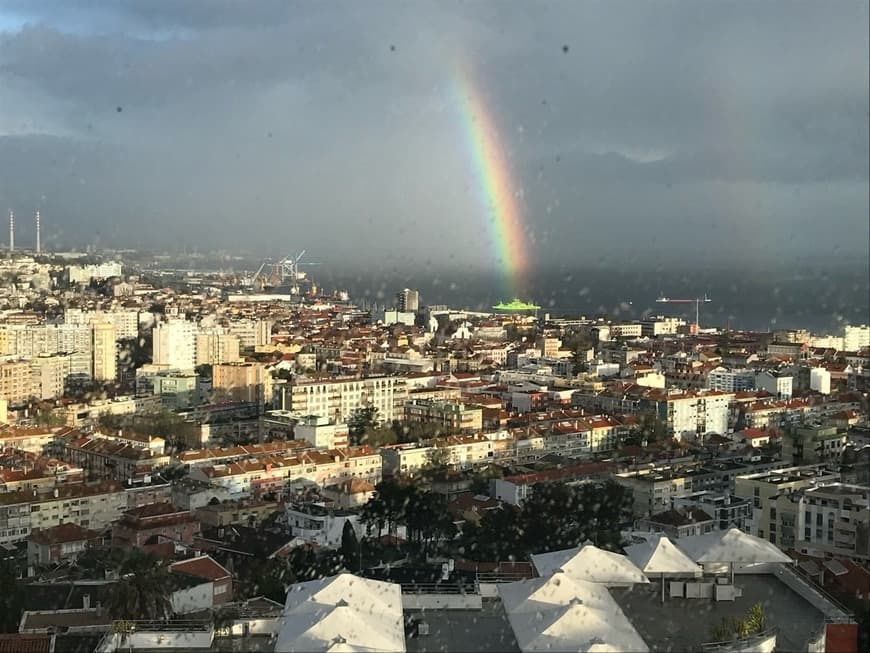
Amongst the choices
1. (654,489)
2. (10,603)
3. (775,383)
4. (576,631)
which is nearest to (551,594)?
(576,631)

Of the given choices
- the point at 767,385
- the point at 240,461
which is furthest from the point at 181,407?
the point at 767,385

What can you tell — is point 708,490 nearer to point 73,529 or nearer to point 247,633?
point 73,529

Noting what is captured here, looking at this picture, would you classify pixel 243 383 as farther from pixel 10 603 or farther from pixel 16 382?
pixel 10 603

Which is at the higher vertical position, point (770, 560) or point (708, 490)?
point (770, 560)

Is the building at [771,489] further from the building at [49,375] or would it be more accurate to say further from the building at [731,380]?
the building at [49,375]

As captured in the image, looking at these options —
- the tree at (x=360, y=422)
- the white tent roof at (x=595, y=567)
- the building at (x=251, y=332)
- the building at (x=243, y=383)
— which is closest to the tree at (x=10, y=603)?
the white tent roof at (x=595, y=567)
